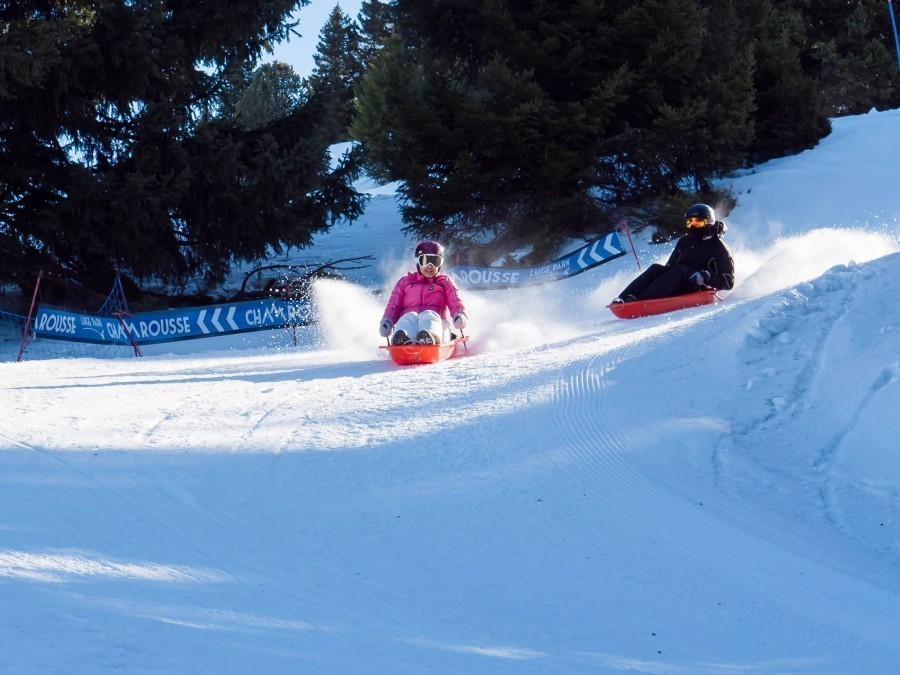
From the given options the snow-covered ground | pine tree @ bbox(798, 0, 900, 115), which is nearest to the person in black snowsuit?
the snow-covered ground

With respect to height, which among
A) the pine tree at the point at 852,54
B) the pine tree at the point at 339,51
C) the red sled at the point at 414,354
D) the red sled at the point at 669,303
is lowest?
the red sled at the point at 414,354

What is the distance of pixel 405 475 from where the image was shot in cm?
527

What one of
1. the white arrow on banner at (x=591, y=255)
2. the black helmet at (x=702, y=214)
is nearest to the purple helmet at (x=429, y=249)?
the black helmet at (x=702, y=214)

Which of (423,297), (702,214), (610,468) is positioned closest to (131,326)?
(423,297)

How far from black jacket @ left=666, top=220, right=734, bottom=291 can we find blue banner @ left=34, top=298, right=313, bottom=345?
6403 millimetres

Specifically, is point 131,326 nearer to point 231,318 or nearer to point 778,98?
point 231,318

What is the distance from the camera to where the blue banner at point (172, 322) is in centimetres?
1363

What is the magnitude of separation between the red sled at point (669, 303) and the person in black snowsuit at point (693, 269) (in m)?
0.09

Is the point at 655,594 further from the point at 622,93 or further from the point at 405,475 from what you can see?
the point at 622,93

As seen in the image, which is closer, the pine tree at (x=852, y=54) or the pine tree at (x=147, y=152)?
the pine tree at (x=147, y=152)

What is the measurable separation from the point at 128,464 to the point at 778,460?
3.72 meters

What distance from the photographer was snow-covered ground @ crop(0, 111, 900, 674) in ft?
10.8

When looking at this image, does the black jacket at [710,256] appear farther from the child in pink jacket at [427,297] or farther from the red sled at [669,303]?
the child in pink jacket at [427,297]

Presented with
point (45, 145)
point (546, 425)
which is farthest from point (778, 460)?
point (45, 145)
